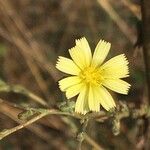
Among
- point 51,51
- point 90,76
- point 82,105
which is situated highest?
point 51,51

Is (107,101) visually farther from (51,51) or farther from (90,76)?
(51,51)

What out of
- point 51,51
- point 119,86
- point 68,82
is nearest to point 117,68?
point 119,86

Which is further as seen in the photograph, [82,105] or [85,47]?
[85,47]

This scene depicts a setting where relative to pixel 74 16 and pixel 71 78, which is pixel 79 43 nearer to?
pixel 71 78

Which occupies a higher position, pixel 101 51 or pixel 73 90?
pixel 101 51

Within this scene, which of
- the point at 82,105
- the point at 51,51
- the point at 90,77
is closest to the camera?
the point at 82,105

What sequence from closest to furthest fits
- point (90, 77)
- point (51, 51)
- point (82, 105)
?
point (82, 105), point (90, 77), point (51, 51)

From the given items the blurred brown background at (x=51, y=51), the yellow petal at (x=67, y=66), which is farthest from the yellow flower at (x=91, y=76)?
the blurred brown background at (x=51, y=51)

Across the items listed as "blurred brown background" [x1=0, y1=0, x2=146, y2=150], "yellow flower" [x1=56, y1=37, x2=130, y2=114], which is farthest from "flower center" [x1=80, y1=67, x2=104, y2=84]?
"blurred brown background" [x1=0, y1=0, x2=146, y2=150]
